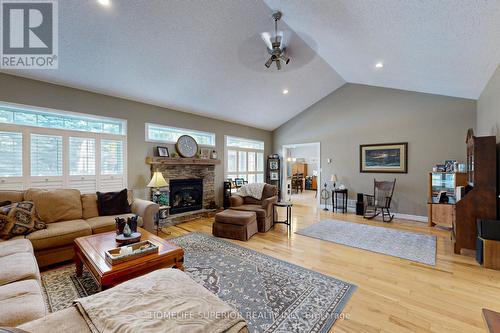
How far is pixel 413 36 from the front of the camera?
270 centimetres

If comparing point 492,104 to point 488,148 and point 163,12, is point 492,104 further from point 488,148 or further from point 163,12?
point 163,12

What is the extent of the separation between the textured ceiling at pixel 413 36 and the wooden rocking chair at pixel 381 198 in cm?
230

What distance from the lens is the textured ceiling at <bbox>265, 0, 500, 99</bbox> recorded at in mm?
2209

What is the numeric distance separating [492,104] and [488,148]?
87 cm

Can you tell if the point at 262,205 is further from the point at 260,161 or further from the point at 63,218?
the point at 260,161

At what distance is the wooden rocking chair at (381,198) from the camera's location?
5121 mm

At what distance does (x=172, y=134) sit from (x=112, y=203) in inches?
84.8

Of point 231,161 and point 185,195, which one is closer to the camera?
point 185,195

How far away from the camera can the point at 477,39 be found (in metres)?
2.45

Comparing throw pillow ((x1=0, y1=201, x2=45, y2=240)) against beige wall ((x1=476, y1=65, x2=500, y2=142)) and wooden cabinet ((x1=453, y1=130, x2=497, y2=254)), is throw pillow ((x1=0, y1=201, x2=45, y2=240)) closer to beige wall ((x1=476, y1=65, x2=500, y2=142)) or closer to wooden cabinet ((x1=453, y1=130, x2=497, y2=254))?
wooden cabinet ((x1=453, y1=130, x2=497, y2=254))

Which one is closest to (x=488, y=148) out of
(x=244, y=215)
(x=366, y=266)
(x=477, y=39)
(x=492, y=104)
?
(x=492, y=104)

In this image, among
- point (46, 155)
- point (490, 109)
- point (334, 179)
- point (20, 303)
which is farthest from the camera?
point (334, 179)

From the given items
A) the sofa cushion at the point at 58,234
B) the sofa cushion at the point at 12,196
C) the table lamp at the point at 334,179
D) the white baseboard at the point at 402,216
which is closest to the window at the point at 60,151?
the sofa cushion at the point at 12,196

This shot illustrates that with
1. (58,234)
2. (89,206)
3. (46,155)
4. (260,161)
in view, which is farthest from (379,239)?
(46,155)
